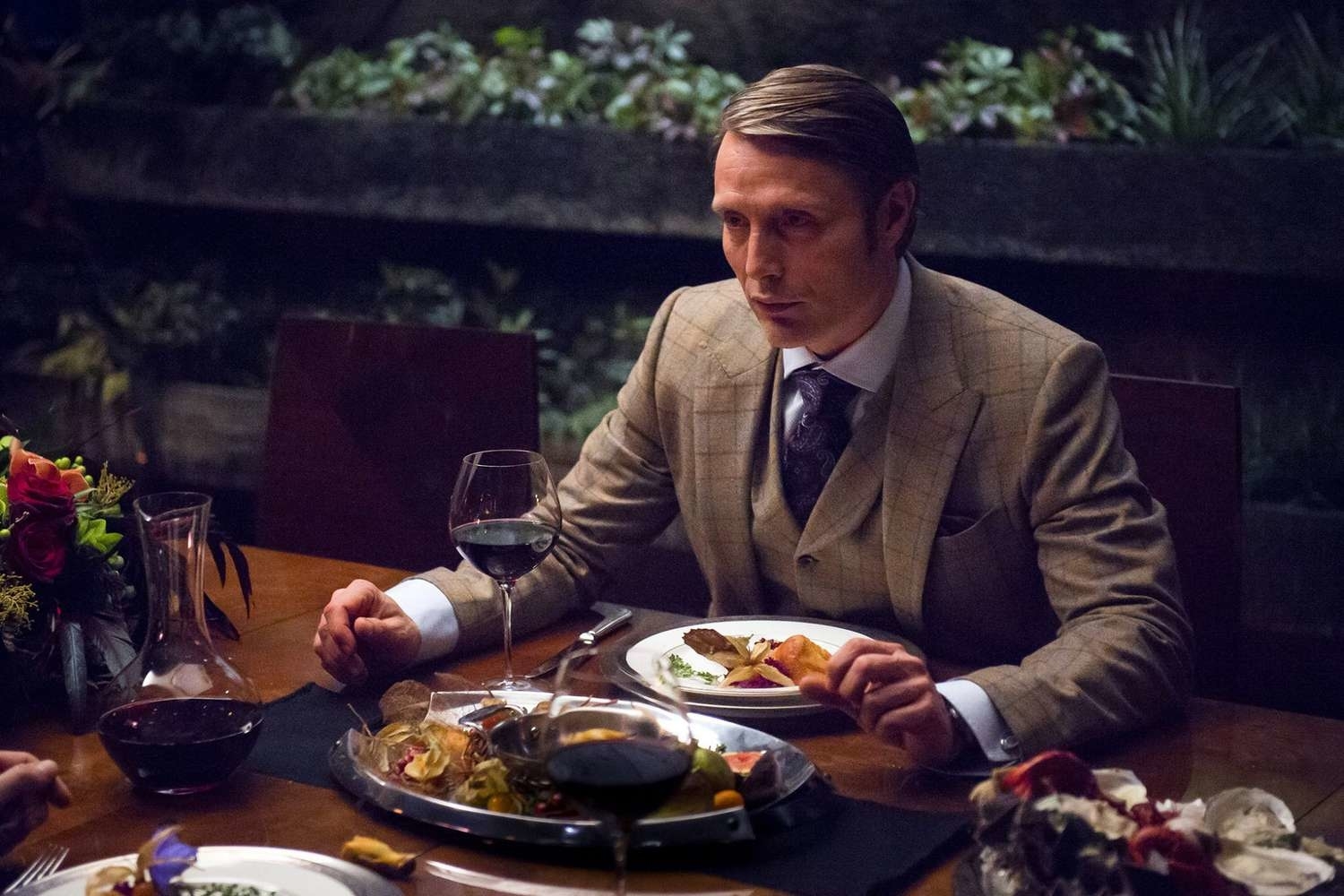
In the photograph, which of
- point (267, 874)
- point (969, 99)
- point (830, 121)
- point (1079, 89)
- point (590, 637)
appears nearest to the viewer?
point (267, 874)

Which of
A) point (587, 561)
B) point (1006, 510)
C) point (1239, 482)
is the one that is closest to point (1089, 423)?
point (1006, 510)

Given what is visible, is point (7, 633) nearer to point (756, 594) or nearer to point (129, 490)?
point (129, 490)

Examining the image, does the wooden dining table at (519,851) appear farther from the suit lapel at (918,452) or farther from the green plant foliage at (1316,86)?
the green plant foliage at (1316,86)

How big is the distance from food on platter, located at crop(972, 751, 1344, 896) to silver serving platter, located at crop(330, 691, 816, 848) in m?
0.20

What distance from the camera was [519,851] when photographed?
1182 millimetres

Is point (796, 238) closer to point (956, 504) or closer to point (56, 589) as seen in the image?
point (956, 504)

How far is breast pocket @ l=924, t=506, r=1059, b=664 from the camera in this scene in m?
1.83

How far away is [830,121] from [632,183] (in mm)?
2519

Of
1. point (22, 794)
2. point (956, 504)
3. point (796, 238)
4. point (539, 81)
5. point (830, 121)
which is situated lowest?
point (956, 504)

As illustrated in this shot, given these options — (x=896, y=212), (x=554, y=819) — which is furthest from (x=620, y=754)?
(x=896, y=212)

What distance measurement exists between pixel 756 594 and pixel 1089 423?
505 mm

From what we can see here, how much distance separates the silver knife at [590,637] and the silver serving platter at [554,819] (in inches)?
11.8

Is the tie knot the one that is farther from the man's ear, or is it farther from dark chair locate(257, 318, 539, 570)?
dark chair locate(257, 318, 539, 570)

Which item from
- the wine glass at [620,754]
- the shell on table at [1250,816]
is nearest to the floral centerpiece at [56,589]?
the wine glass at [620,754]
